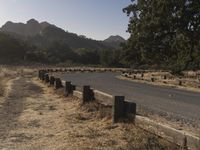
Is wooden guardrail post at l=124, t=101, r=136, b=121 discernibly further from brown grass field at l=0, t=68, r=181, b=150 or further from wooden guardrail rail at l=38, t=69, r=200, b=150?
brown grass field at l=0, t=68, r=181, b=150

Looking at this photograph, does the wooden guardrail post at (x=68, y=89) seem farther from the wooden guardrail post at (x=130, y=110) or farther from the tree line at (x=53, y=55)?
the tree line at (x=53, y=55)

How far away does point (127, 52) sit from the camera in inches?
2200

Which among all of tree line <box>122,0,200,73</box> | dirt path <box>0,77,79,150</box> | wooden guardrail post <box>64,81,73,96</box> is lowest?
dirt path <box>0,77,79,150</box>

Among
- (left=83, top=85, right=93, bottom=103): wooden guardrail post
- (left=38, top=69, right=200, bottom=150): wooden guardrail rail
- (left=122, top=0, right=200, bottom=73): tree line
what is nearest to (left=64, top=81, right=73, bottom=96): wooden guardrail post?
(left=38, top=69, right=200, bottom=150): wooden guardrail rail

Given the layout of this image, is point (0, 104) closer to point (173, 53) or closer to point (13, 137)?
point (13, 137)

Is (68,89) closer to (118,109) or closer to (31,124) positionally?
(31,124)

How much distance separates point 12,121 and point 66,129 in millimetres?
2416

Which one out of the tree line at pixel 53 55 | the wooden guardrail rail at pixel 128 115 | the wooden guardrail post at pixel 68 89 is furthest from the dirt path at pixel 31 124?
the tree line at pixel 53 55

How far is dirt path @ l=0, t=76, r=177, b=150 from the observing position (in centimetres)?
949

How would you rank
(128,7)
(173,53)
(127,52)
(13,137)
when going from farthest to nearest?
(127,52), (128,7), (173,53), (13,137)

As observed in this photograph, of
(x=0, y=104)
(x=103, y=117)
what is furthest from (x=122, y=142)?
(x=0, y=104)

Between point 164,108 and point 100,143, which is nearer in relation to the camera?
point 100,143

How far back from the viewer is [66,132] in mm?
11305

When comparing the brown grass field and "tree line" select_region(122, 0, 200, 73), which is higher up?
"tree line" select_region(122, 0, 200, 73)
